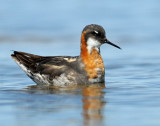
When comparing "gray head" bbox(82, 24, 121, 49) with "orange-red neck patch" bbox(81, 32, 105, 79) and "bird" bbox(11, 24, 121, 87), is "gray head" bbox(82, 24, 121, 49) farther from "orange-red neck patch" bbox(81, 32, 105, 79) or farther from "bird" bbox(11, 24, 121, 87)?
"orange-red neck patch" bbox(81, 32, 105, 79)

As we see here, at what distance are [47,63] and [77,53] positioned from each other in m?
3.53

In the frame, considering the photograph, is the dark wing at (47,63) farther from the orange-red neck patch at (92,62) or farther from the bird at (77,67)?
the orange-red neck patch at (92,62)

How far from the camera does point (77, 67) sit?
40.2ft

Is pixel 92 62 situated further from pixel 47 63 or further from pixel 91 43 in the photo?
pixel 47 63

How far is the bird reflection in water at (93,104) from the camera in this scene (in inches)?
333

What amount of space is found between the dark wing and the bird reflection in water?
2.90 ft

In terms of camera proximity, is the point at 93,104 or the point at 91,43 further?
the point at 91,43

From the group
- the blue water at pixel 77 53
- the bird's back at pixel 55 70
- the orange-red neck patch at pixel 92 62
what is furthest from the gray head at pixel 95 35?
the blue water at pixel 77 53

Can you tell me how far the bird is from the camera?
39.9 feet

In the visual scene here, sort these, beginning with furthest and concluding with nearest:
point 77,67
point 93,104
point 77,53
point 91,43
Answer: point 77,53, point 91,43, point 77,67, point 93,104

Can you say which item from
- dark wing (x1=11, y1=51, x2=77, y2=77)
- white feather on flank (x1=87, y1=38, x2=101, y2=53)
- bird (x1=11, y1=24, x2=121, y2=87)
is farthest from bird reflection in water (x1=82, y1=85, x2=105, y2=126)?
white feather on flank (x1=87, y1=38, x2=101, y2=53)

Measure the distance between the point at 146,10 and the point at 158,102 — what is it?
13.6m

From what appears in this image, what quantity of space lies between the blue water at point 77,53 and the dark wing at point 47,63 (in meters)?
0.39

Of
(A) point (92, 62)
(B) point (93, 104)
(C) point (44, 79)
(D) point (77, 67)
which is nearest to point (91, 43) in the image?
(A) point (92, 62)
